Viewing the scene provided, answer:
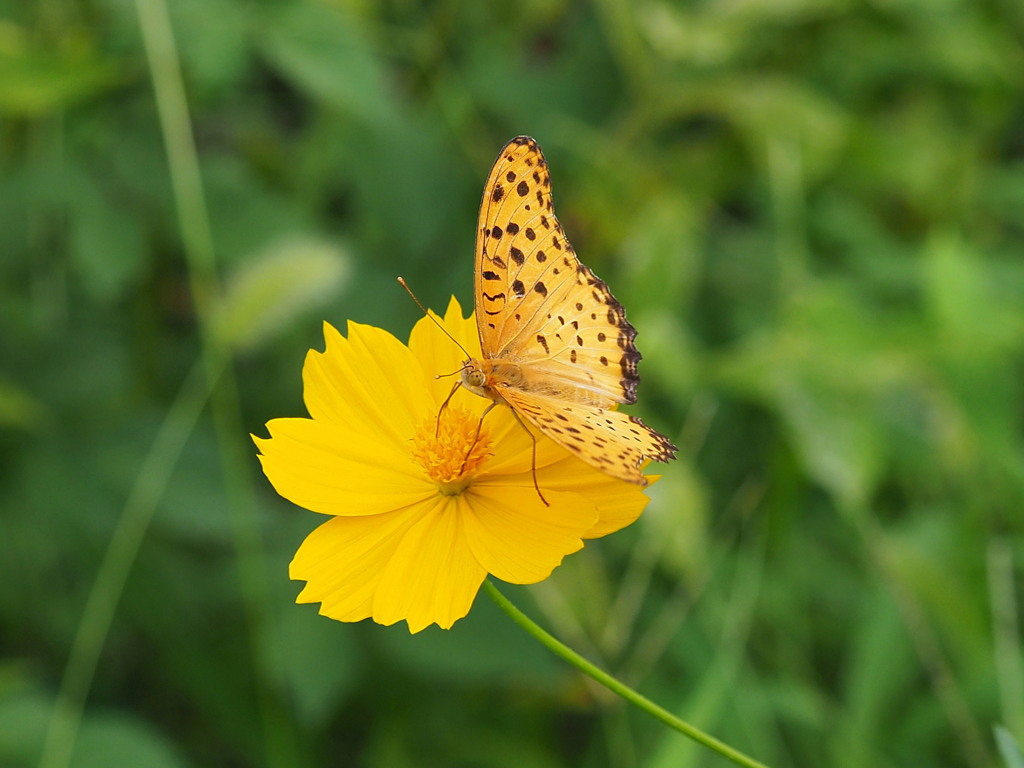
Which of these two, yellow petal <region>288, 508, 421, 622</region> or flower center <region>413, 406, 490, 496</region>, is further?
flower center <region>413, 406, 490, 496</region>

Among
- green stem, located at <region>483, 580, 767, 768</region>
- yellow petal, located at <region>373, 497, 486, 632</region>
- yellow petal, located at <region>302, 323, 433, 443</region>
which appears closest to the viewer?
green stem, located at <region>483, 580, 767, 768</region>

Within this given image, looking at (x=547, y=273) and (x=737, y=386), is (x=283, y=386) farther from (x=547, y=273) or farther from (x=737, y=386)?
(x=547, y=273)

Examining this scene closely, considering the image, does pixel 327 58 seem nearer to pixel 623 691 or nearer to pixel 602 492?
pixel 602 492

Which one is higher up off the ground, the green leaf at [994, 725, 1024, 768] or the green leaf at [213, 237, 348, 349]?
the green leaf at [213, 237, 348, 349]

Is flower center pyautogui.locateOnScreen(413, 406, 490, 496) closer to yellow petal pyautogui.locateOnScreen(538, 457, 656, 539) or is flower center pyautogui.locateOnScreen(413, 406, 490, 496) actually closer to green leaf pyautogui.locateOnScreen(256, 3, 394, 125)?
yellow petal pyautogui.locateOnScreen(538, 457, 656, 539)

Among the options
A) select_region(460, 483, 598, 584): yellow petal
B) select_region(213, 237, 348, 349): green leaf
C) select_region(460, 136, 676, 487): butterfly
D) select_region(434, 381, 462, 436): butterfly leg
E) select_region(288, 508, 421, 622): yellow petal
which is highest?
select_region(213, 237, 348, 349): green leaf

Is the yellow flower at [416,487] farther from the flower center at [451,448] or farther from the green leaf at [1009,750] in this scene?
the green leaf at [1009,750]

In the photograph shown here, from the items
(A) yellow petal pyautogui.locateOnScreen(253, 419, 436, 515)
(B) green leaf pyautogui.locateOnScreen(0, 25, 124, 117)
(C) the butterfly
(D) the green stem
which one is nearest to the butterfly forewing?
(C) the butterfly
